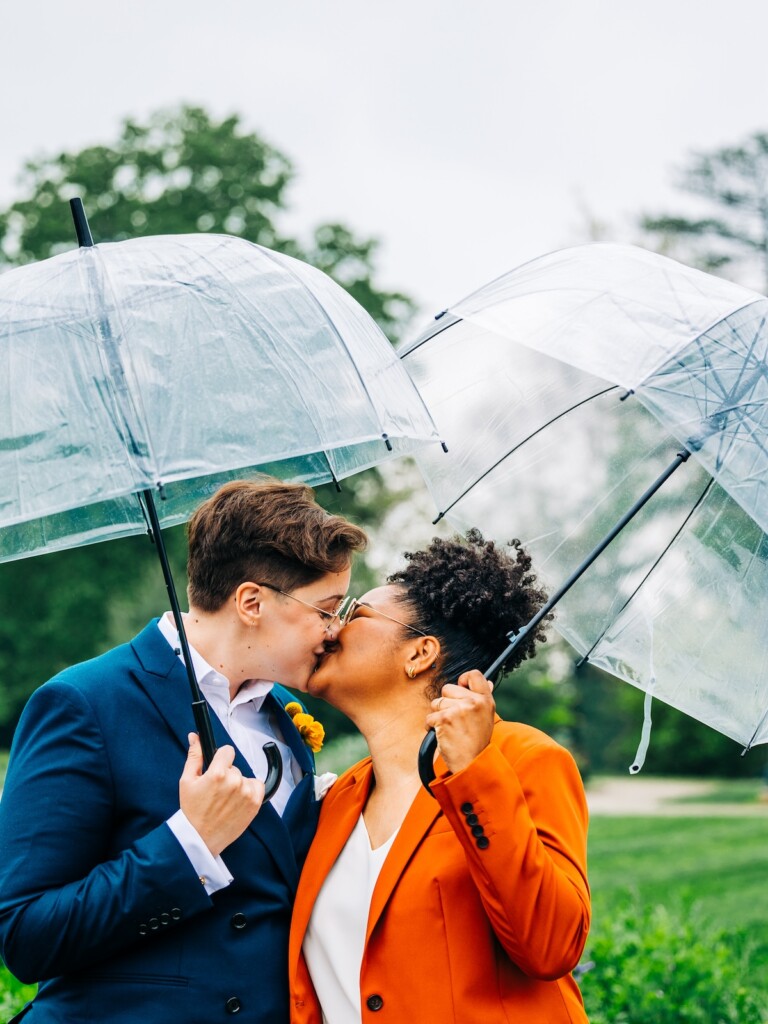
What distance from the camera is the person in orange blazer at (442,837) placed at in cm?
271

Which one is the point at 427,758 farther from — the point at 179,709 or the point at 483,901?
the point at 179,709

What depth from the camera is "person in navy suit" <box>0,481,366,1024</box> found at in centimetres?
270

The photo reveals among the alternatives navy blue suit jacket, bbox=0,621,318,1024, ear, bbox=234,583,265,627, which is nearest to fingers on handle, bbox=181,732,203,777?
navy blue suit jacket, bbox=0,621,318,1024

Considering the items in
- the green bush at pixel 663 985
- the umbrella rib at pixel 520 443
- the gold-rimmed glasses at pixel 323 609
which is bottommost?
the green bush at pixel 663 985

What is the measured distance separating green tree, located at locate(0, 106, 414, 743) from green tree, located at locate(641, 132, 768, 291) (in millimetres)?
12164

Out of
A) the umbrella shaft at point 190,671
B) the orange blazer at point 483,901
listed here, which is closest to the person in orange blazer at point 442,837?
the orange blazer at point 483,901

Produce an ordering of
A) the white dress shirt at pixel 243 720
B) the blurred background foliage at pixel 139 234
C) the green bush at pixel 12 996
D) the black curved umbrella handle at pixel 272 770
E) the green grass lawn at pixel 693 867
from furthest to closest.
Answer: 1. the blurred background foliage at pixel 139 234
2. the green grass lawn at pixel 693 867
3. the green bush at pixel 12 996
4. the white dress shirt at pixel 243 720
5. the black curved umbrella handle at pixel 272 770

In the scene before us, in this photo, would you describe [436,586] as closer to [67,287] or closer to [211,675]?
[211,675]

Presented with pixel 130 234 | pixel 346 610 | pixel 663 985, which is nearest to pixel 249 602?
pixel 346 610

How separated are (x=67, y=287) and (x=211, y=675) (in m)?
1.05

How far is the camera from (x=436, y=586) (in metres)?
3.38

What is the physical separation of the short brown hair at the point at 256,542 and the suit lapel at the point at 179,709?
0.63 ft

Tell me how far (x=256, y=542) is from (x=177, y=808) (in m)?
0.72

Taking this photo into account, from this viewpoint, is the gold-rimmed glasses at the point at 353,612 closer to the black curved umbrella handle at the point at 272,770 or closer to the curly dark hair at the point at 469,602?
the curly dark hair at the point at 469,602
